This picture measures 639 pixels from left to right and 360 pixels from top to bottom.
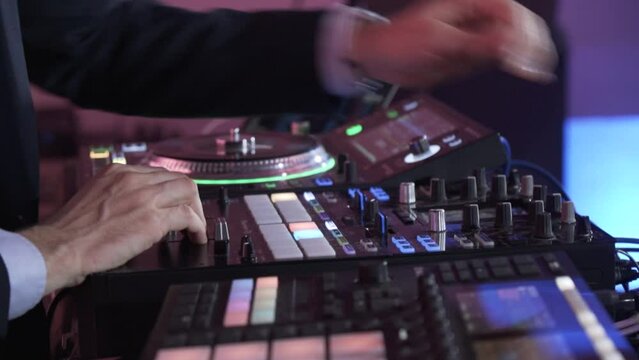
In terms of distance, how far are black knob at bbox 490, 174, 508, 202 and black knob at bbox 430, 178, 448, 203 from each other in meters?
0.05

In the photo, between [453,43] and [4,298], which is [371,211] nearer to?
[453,43]

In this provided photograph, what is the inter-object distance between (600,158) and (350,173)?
752mm

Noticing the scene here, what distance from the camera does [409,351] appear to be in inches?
23.6

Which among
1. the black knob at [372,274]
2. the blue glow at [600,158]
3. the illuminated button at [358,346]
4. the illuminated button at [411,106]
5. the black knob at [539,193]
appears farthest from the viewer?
the blue glow at [600,158]

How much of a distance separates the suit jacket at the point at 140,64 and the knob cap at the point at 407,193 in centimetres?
12

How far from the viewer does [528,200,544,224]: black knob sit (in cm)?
93

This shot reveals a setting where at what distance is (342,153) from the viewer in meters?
1.40

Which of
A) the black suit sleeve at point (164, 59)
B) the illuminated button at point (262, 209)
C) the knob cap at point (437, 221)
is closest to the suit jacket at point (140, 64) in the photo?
the black suit sleeve at point (164, 59)

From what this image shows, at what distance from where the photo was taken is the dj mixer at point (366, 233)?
730mm

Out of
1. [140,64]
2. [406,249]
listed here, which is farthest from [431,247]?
[140,64]

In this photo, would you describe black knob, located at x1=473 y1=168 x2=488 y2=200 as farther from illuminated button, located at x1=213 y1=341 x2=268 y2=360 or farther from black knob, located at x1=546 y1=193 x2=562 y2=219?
illuminated button, located at x1=213 y1=341 x2=268 y2=360

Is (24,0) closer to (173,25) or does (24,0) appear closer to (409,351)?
(173,25)

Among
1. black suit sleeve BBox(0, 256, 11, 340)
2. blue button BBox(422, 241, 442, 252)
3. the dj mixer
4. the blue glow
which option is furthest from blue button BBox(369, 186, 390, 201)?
the blue glow

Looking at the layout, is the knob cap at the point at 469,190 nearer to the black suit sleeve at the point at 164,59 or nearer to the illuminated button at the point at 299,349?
the black suit sleeve at the point at 164,59
